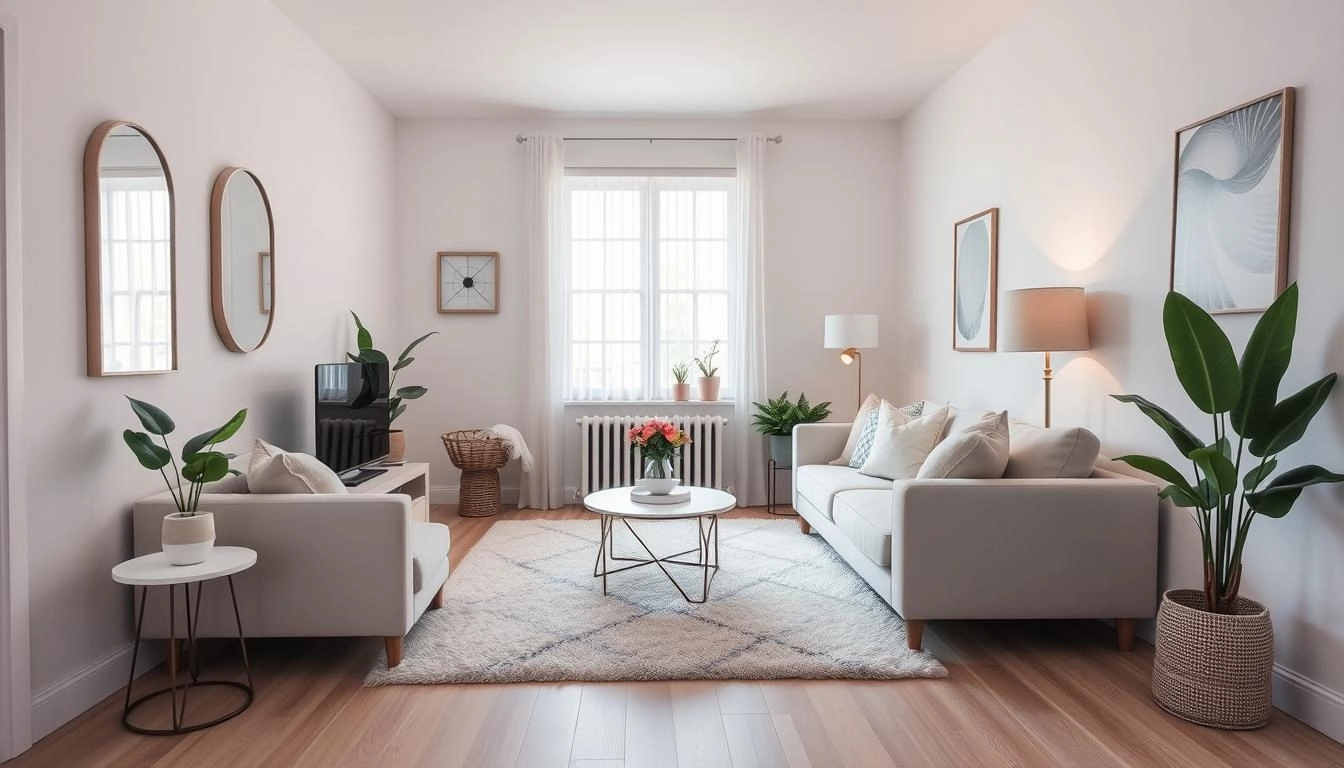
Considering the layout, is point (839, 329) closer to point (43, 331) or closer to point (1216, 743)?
point (1216, 743)

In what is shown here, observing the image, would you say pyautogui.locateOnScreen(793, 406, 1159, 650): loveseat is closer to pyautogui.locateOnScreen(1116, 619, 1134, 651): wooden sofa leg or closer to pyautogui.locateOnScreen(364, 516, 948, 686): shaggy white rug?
pyautogui.locateOnScreen(1116, 619, 1134, 651): wooden sofa leg

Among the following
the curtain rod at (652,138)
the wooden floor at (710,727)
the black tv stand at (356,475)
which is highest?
the curtain rod at (652,138)

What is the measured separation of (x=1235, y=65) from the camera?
2.67 meters

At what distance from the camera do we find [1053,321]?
336cm

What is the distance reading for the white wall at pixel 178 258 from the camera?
2395 millimetres

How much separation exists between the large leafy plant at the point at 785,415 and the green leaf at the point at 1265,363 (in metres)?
3.17

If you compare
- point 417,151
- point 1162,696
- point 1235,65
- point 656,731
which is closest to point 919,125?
point 1235,65

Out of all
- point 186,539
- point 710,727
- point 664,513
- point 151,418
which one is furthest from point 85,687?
point 664,513

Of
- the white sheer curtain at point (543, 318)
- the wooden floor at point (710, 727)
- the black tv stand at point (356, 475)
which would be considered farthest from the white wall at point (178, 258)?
the white sheer curtain at point (543, 318)

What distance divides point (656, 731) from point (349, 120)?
4088 mm

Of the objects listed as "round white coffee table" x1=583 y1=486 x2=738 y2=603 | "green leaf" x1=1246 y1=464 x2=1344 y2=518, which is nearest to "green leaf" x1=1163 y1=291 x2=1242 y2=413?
"green leaf" x1=1246 y1=464 x2=1344 y2=518

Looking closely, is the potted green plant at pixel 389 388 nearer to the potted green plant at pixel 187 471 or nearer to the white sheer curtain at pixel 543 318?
the white sheer curtain at pixel 543 318

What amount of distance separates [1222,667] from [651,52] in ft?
12.6

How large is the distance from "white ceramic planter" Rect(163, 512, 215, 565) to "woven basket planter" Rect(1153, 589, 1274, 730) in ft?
9.62
